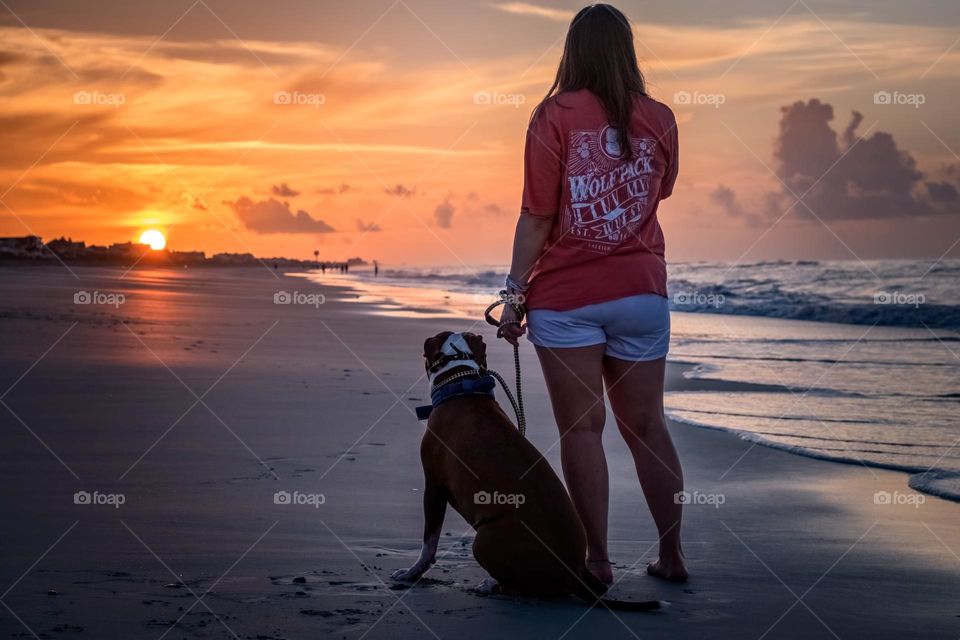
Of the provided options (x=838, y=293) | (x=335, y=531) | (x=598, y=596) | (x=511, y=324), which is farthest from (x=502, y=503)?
(x=838, y=293)

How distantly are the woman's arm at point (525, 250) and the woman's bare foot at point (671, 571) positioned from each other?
97cm

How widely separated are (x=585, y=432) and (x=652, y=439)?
0.89ft

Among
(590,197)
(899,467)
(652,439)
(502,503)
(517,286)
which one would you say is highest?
(590,197)

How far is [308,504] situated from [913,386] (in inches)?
266

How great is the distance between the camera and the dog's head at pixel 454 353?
3.53 metres

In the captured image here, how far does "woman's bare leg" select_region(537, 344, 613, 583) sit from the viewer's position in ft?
11.0

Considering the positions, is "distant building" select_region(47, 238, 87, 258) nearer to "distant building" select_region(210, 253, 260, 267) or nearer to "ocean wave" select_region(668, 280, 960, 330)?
"distant building" select_region(210, 253, 260, 267)

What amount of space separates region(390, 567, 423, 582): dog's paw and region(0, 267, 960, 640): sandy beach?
0.05 m

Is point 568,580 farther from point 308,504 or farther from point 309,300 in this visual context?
point 309,300

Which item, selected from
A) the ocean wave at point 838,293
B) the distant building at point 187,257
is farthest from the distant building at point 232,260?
the ocean wave at point 838,293

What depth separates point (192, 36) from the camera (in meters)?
12.0

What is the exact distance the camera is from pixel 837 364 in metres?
11.0

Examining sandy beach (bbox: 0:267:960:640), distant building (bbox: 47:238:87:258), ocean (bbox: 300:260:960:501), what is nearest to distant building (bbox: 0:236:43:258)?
distant building (bbox: 47:238:87:258)

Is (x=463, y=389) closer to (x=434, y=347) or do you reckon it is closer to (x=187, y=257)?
(x=434, y=347)
